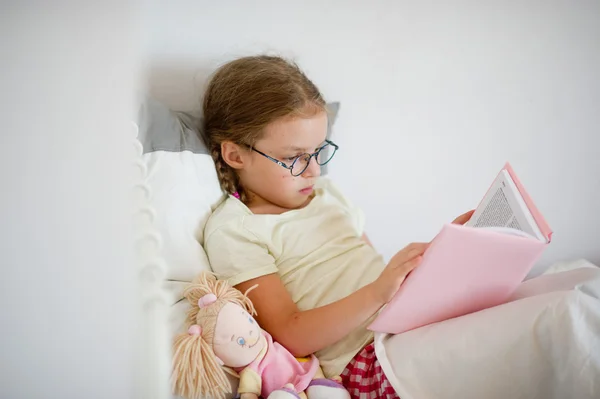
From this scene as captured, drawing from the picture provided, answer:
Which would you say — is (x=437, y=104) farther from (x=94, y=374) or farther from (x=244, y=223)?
(x=94, y=374)

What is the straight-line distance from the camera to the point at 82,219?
0.45 m

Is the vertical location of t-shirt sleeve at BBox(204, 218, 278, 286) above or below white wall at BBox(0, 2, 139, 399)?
below

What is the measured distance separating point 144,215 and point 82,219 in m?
0.16

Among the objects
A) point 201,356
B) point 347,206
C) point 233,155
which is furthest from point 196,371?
point 347,206

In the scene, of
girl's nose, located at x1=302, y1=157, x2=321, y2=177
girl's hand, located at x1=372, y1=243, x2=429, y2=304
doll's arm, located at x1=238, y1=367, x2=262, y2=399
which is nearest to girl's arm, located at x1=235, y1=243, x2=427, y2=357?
girl's hand, located at x1=372, y1=243, x2=429, y2=304

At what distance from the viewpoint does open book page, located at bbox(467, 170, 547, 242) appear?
2.41 feet

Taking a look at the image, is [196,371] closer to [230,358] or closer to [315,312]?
[230,358]

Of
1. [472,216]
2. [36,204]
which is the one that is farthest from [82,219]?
[472,216]

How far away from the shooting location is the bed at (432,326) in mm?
562

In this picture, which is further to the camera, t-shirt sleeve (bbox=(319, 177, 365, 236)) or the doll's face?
t-shirt sleeve (bbox=(319, 177, 365, 236))

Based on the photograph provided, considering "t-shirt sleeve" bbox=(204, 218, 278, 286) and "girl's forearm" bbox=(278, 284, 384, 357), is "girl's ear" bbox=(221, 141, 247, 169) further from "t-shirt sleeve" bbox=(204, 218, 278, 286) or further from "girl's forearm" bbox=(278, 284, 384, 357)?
"girl's forearm" bbox=(278, 284, 384, 357)

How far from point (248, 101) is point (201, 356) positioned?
497 millimetres

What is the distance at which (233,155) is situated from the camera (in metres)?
1.03

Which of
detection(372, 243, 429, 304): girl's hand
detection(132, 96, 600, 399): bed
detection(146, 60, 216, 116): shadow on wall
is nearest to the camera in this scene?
detection(132, 96, 600, 399): bed
